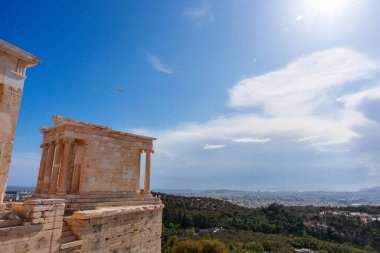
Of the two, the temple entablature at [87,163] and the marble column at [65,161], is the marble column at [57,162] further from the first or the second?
the marble column at [65,161]

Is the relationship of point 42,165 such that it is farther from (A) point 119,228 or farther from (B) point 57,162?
(A) point 119,228

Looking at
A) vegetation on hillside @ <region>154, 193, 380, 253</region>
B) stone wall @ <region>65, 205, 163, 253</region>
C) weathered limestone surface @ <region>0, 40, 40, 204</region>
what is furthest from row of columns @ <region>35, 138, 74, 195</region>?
vegetation on hillside @ <region>154, 193, 380, 253</region>

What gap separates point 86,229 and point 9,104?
5.17 meters

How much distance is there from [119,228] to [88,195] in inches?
88.8

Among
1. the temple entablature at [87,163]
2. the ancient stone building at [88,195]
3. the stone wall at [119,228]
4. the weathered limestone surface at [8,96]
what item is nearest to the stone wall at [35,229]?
the ancient stone building at [88,195]

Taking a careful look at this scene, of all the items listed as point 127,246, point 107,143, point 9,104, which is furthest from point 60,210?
point 107,143

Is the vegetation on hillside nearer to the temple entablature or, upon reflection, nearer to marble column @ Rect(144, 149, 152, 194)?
marble column @ Rect(144, 149, 152, 194)

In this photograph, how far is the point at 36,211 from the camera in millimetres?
7914

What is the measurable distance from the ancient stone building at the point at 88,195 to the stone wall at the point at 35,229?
3 centimetres

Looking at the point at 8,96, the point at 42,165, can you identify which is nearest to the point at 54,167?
the point at 42,165

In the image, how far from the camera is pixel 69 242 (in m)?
9.35

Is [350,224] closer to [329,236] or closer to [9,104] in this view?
[329,236]

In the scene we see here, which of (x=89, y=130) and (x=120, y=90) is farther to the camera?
(x=120, y=90)

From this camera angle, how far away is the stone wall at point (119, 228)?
397 inches
